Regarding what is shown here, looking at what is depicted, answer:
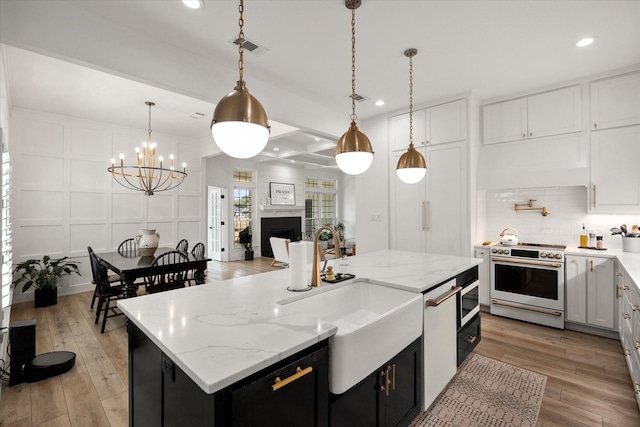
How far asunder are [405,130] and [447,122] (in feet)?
1.91

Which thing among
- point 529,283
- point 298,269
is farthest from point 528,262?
point 298,269

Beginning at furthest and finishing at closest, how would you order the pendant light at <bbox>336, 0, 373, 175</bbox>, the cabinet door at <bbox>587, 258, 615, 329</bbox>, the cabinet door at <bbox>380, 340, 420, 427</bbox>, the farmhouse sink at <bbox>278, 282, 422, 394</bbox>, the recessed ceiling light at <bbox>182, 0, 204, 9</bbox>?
the cabinet door at <bbox>587, 258, 615, 329</bbox>, the recessed ceiling light at <bbox>182, 0, 204, 9</bbox>, the pendant light at <bbox>336, 0, 373, 175</bbox>, the cabinet door at <bbox>380, 340, 420, 427</bbox>, the farmhouse sink at <bbox>278, 282, 422, 394</bbox>

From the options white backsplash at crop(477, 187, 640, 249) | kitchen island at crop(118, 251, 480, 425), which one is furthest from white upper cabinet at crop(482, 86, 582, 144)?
kitchen island at crop(118, 251, 480, 425)

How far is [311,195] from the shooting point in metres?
10.4

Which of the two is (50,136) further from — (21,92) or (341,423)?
(341,423)

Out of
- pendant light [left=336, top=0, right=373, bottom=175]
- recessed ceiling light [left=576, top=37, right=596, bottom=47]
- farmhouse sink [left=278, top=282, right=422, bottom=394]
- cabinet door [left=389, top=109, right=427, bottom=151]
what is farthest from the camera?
Answer: cabinet door [left=389, top=109, right=427, bottom=151]

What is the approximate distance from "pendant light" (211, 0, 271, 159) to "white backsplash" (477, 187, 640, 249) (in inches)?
145

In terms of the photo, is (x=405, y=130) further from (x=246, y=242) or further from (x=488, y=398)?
(x=246, y=242)

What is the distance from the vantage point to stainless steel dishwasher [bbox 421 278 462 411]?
6.13ft

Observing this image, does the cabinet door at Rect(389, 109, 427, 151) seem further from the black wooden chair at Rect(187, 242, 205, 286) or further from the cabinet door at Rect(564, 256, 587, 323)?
the black wooden chair at Rect(187, 242, 205, 286)

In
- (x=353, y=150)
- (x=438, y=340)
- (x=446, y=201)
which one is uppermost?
(x=353, y=150)

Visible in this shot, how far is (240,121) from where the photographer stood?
1276 mm

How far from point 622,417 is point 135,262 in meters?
4.69

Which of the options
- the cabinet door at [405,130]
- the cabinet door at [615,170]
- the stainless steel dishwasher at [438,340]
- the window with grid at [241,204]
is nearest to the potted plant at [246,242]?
the window with grid at [241,204]
